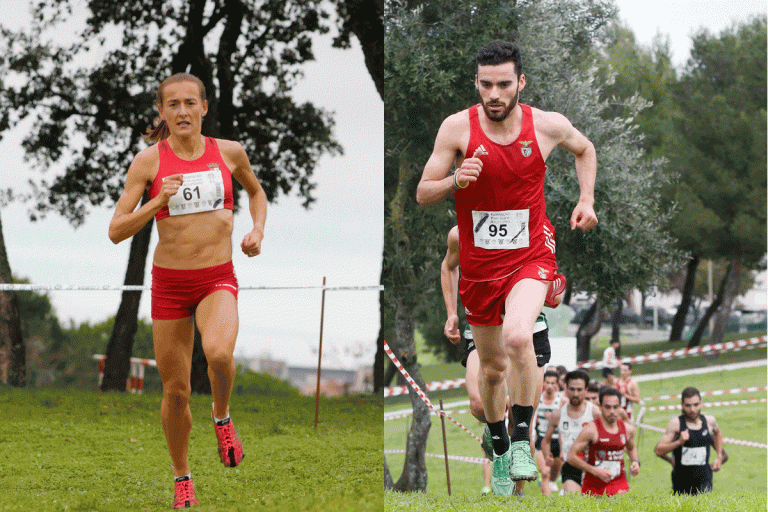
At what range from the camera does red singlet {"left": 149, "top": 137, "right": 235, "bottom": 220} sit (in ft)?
14.3

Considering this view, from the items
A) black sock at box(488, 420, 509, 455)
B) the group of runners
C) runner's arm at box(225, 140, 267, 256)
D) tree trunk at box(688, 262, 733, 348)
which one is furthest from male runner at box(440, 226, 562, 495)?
tree trunk at box(688, 262, 733, 348)

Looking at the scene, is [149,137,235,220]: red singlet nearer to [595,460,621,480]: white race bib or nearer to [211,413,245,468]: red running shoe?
[211,413,245,468]: red running shoe

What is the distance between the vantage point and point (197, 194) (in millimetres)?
4352

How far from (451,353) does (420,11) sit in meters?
4.47

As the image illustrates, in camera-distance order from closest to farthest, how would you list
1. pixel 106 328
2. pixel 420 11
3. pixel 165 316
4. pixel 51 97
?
pixel 165 316
pixel 420 11
pixel 51 97
pixel 106 328

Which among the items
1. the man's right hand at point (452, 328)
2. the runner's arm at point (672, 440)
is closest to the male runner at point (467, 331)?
the man's right hand at point (452, 328)

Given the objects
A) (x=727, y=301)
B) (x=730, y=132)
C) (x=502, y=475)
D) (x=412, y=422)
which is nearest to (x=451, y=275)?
(x=502, y=475)

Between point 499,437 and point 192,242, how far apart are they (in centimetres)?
193

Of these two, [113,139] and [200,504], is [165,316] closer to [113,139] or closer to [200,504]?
[200,504]

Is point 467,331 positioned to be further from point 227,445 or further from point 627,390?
point 627,390

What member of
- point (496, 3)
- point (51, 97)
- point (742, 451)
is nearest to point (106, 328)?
point (51, 97)

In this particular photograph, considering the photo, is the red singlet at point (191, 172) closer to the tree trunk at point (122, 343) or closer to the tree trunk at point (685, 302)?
the tree trunk at point (122, 343)

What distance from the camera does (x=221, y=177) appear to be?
14.5ft

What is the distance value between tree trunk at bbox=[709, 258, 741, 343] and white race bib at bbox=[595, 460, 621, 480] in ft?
35.6
